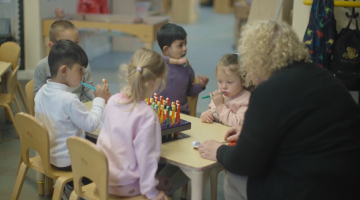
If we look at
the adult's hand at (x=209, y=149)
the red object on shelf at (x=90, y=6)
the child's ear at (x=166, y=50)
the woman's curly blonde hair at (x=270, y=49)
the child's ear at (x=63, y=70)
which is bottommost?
the adult's hand at (x=209, y=149)

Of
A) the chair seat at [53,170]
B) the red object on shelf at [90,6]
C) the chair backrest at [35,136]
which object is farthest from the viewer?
the red object on shelf at [90,6]

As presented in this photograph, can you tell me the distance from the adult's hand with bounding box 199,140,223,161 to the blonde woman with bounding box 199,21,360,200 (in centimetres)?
16

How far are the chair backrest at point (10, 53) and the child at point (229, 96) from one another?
83.4 inches

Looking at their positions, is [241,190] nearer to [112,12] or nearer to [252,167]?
[252,167]

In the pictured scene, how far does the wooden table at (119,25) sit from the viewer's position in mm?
5180

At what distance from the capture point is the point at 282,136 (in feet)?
4.97

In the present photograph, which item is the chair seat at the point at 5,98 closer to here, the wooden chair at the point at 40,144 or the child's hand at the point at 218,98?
the wooden chair at the point at 40,144

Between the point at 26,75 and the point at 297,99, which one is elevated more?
the point at 297,99

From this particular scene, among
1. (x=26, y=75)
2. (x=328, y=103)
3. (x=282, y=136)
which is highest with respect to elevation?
(x=328, y=103)

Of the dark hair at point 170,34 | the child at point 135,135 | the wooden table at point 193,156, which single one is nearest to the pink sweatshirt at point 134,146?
the child at point 135,135

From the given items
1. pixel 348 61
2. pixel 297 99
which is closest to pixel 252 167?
pixel 297 99

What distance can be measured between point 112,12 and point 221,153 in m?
5.66

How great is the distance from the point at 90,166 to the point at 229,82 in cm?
88

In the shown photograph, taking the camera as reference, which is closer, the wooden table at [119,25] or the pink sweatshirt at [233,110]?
the pink sweatshirt at [233,110]
